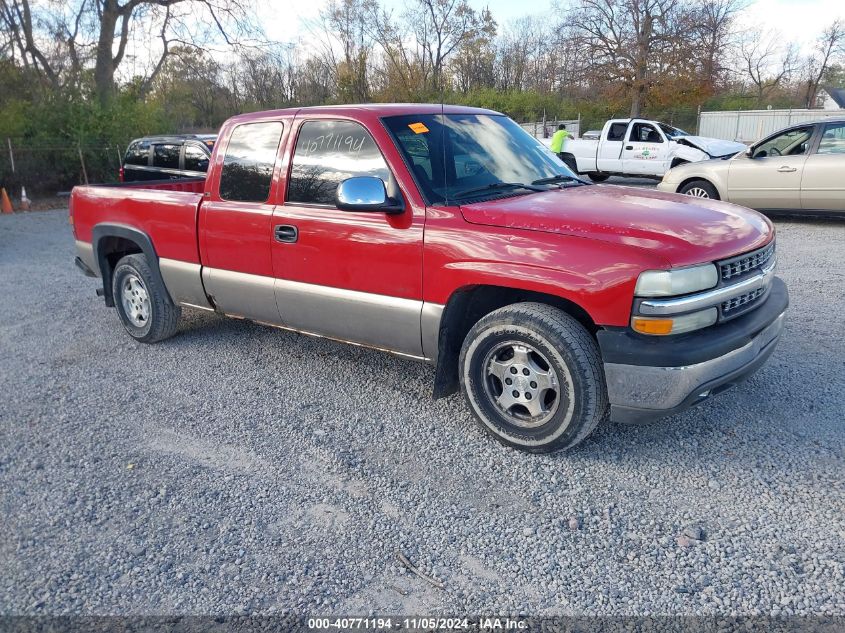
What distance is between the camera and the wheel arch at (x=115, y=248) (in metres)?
5.54

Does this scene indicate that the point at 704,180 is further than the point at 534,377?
Yes

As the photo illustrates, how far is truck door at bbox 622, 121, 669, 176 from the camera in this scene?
59.6 feet

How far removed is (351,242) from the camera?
4.14m

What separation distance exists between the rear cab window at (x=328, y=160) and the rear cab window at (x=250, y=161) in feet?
0.78

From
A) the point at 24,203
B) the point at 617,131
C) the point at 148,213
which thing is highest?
the point at 617,131

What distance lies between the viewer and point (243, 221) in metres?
4.72

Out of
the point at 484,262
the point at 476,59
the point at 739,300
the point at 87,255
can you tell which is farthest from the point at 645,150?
the point at 476,59

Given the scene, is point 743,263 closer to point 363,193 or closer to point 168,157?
point 363,193

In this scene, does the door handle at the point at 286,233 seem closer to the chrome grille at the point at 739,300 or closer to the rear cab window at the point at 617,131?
the chrome grille at the point at 739,300

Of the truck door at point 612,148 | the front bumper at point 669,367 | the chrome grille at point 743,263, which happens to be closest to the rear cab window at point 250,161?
the front bumper at point 669,367

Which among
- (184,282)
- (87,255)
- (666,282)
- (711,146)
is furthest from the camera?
(711,146)

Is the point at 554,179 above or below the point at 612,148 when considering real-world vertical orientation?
above

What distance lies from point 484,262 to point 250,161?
2147 millimetres

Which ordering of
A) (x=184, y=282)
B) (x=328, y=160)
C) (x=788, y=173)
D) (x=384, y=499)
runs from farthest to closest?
(x=788, y=173), (x=184, y=282), (x=328, y=160), (x=384, y=499)
